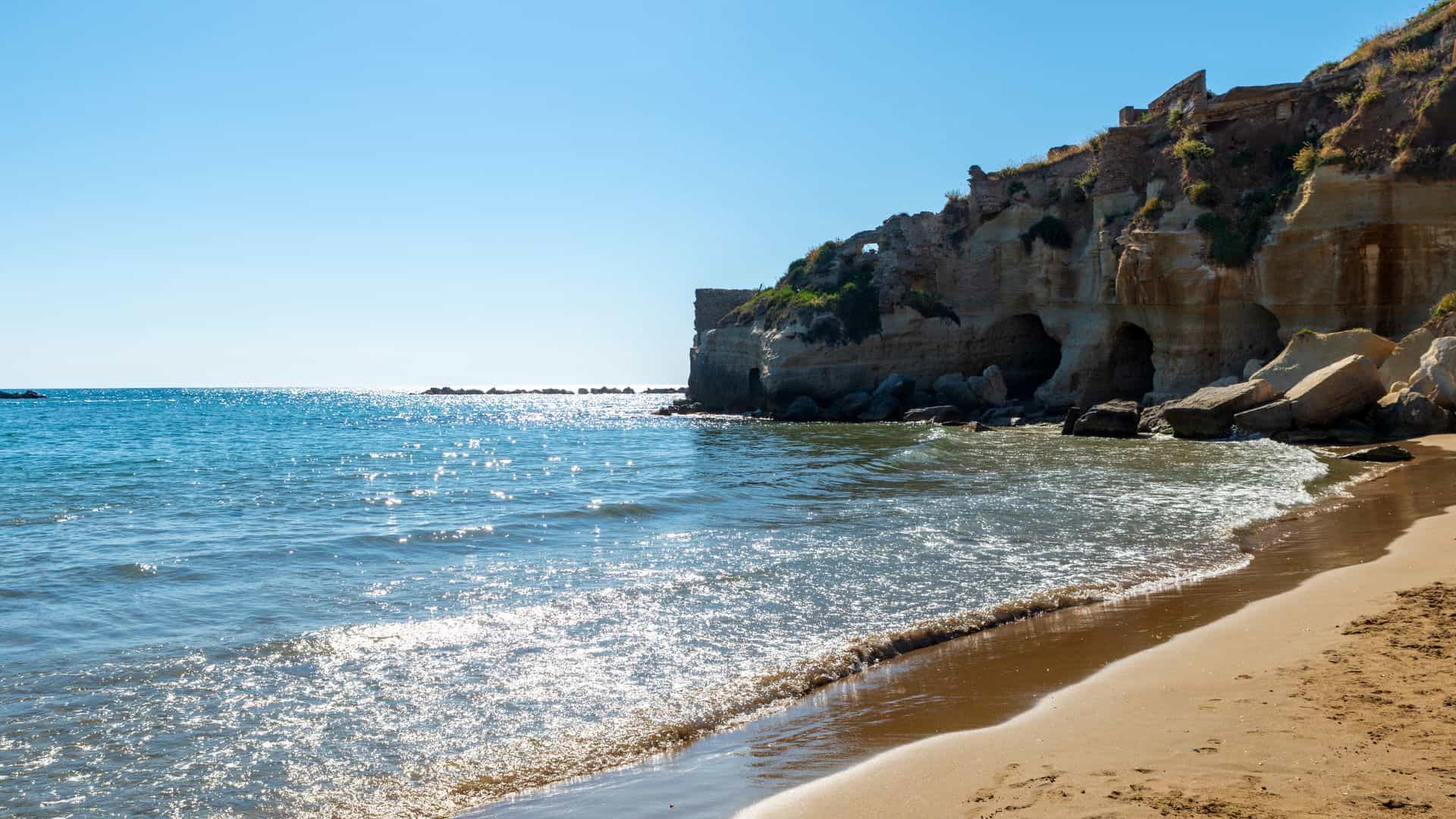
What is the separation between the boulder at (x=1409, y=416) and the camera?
18.2 m

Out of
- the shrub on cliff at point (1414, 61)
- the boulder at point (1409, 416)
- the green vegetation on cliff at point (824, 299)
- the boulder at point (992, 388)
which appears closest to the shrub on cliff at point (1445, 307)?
the boulder at point (1409, 416)

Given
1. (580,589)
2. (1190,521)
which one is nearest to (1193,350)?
(1190,521)

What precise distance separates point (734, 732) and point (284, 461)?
72.6 ft

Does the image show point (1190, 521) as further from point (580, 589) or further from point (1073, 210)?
point (1073, 210)

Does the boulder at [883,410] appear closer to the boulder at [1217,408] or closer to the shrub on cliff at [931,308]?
the shrub on cliff at [931,308]

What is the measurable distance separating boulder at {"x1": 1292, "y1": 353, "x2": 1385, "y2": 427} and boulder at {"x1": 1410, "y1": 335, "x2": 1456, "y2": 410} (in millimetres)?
914

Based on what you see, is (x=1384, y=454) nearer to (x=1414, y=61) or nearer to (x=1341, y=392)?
(x=1341, y=392)

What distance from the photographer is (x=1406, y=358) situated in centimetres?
1983

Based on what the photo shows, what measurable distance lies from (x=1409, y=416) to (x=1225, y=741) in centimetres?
1900

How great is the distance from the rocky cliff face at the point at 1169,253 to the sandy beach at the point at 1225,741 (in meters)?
21.3

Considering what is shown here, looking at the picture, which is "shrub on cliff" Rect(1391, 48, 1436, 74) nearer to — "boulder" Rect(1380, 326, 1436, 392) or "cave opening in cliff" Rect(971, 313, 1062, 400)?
"boulder" Rect(1380, 326, 1436, 392)

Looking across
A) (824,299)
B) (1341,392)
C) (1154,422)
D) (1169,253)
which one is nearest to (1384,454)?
(1341,392)

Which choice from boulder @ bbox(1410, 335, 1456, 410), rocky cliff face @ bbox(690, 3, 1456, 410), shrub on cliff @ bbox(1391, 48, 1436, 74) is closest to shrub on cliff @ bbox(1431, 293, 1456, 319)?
boulder @ bbox(1410, 335, 1456, 410)

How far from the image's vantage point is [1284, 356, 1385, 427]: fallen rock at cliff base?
63.0 feet
